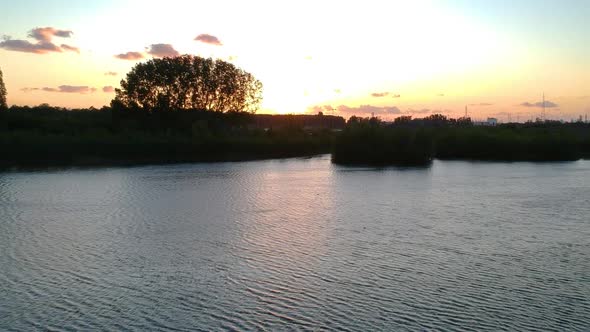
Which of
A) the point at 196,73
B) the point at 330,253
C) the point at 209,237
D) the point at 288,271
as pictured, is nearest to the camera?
the point at 288,271

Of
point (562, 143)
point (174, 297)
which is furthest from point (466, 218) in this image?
point (562, 143)

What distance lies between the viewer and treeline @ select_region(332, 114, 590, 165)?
155 ft

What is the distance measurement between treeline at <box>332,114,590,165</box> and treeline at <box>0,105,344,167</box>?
354 inches

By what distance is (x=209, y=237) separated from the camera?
50.0 feet

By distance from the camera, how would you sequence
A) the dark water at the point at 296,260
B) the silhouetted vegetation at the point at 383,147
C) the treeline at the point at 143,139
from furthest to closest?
the silhouetted vegetation at the point at 383,147 → the treeline at the point at 143,139 → the dark water at the point at 296,260

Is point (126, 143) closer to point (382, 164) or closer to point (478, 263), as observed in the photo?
point (382, 164)

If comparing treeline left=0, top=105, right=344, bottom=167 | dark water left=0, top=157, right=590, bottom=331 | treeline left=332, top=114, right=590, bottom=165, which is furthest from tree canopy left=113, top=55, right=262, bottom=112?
dark water left=0, top=157, right=590, bottom=331

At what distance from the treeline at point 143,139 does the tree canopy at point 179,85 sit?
794 mm

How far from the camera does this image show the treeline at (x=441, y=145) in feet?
155

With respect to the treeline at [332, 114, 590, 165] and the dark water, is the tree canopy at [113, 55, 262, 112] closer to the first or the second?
the treeline at [332, 114, 590, 165]

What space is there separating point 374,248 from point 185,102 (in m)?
44.0

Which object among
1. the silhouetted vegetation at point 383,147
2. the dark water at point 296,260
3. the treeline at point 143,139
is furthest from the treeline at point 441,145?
the dark water at point 296,260

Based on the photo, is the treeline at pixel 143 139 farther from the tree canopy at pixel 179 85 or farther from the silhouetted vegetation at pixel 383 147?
the silhouetted vegetation at pixel 383 147

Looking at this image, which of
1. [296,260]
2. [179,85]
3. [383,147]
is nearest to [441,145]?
[383,147]
